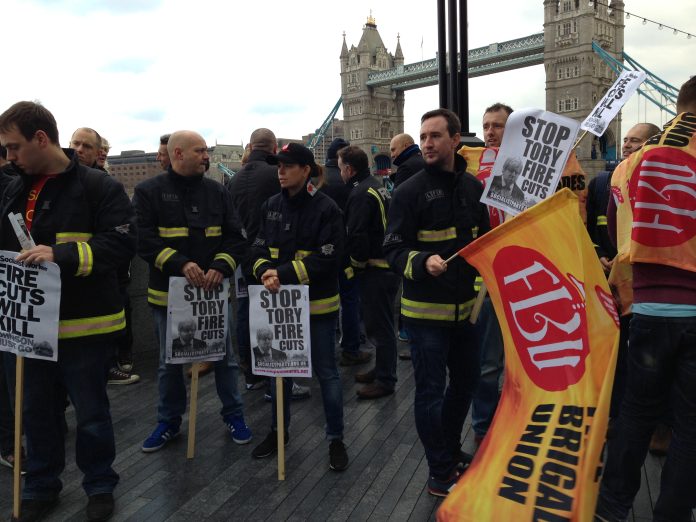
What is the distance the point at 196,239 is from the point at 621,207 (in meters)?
2.66

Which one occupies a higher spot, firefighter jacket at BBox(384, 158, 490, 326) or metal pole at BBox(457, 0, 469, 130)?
metal pole at BBox(457, 0, 469, 130)

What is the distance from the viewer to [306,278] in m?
3.79

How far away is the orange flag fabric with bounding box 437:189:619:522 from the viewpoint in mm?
2379

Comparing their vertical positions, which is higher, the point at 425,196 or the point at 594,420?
the point at 425,196

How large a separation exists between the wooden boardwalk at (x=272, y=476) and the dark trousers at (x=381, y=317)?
1.33 feet

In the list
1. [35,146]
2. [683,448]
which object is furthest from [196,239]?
[683,448]

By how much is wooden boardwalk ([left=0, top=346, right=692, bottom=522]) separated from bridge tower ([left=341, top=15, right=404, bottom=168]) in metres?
107

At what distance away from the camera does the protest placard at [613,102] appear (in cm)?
423

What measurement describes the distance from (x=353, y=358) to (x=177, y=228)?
108 inches

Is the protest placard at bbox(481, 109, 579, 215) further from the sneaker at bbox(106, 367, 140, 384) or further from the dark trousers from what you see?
the sneaker at bbox(106, 367, 140, 384)

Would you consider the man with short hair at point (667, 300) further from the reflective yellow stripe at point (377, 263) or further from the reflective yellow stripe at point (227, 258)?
the reflective yellow stripe at point (377, 263)

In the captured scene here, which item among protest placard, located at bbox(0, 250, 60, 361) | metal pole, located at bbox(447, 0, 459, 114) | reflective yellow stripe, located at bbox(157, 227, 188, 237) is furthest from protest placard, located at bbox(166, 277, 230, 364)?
metal pole, located at bbox(447, 0, 459, 114)

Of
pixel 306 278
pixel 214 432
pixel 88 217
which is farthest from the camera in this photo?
pixel 214 432

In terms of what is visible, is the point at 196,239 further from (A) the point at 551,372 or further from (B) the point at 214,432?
(A) the point at 551,372
